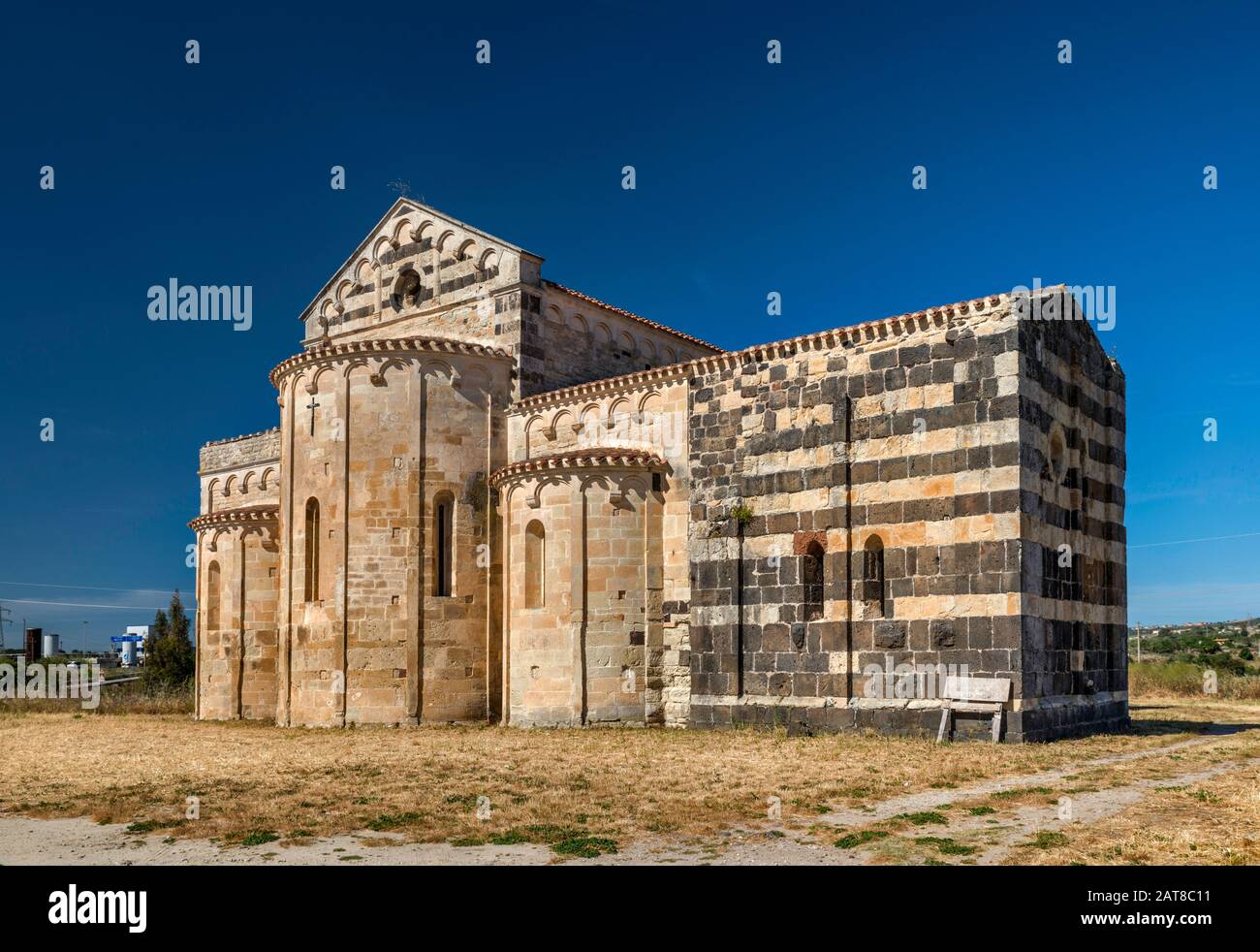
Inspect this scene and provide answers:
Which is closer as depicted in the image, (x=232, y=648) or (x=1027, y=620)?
(x=1027, y=620)

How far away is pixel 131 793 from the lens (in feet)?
42.8

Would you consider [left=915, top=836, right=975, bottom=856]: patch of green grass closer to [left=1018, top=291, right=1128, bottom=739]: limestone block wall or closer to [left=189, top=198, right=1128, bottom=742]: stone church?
[left=189, top=198, right=1128, bottom=742]: stone church

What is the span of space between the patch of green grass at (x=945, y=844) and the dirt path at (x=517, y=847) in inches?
4.0

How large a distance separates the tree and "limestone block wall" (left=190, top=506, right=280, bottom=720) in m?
12.7

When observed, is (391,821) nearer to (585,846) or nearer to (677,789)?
(585,846)

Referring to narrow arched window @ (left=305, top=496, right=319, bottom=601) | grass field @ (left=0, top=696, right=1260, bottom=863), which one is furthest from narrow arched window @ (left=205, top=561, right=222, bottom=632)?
grass field @ (left=0, top=696, right=1260, bottom=863)

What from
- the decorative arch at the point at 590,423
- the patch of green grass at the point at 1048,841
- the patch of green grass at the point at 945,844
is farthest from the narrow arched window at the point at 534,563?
the patch of green grass at the point at 1048,841

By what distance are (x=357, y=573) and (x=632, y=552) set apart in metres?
5.90

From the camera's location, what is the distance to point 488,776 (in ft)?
46.5

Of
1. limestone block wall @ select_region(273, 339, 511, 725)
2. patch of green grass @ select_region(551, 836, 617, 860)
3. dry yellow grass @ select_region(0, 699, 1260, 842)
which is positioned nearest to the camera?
patch of green grass @ select_region(551, 836, 617, 860)

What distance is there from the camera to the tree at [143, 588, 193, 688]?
1705 inches
